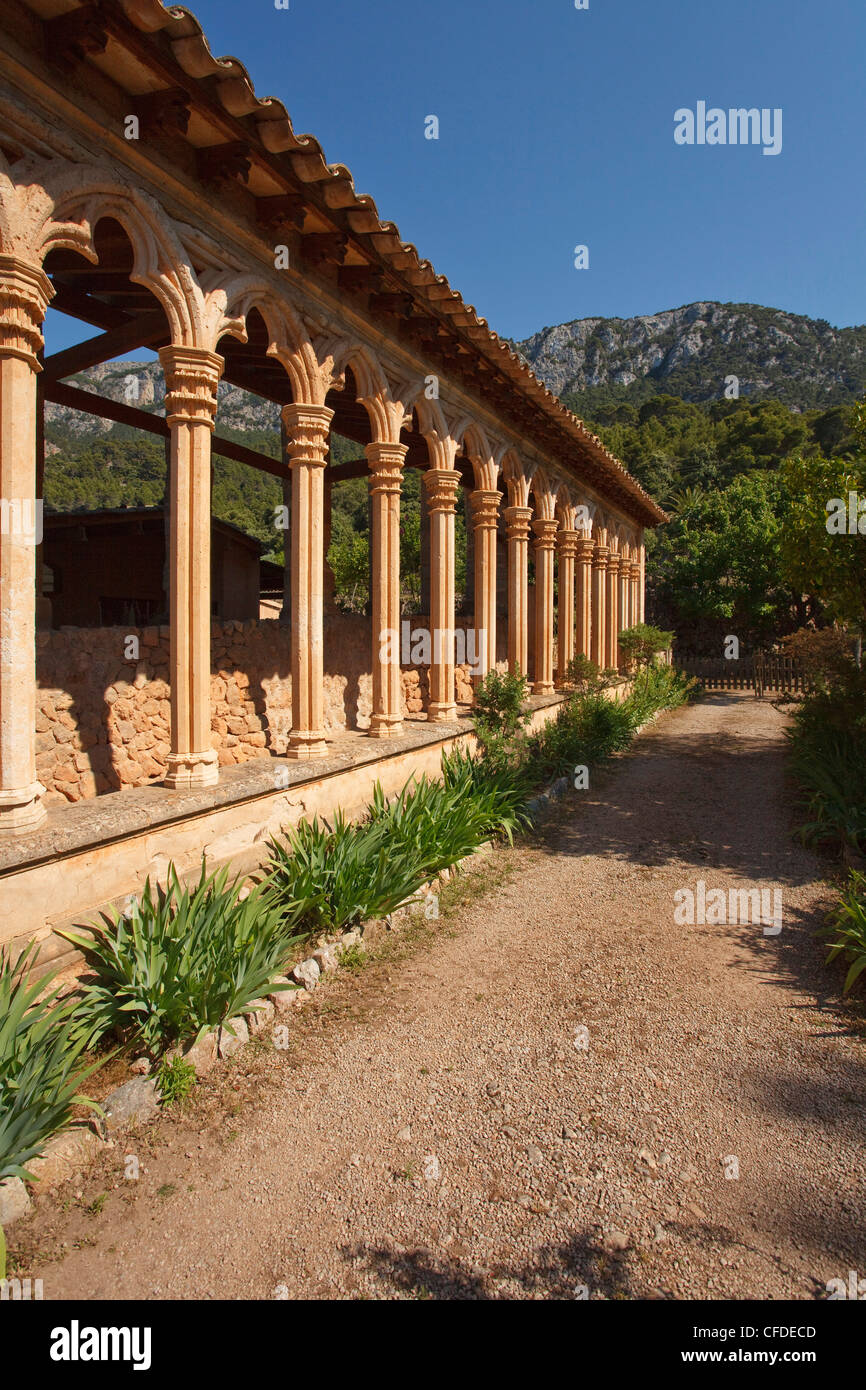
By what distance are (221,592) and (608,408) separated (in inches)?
2762

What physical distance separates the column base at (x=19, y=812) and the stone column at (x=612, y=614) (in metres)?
13.9

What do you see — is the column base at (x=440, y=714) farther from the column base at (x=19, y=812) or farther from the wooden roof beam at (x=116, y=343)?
the column base at (x=19, y=812)

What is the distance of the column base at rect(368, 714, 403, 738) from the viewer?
22.5ft

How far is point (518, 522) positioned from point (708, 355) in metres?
97.9

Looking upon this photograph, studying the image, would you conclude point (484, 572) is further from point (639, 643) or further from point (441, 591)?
point (639, 643)

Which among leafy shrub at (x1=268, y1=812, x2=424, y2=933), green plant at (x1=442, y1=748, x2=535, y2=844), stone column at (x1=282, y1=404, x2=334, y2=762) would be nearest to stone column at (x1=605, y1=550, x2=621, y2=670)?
green plant at (x1=442, y1=748, x2=535, y2=844)

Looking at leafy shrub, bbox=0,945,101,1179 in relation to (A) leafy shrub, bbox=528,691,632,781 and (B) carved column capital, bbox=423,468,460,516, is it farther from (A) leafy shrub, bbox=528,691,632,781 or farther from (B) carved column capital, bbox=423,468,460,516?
(A) leafy shrub, bbox=528,691,632,781

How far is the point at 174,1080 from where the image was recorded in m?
3.14

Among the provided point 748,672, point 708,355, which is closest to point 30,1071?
point 748,672

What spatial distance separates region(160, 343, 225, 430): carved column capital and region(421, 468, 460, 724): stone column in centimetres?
370

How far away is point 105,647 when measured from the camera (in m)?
5.51

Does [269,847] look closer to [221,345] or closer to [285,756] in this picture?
[285,756]

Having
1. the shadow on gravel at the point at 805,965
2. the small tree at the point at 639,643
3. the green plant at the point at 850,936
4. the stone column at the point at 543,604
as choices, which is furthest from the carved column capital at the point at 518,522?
the small tree at the point at 639,643

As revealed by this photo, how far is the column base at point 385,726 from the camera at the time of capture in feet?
22.5
